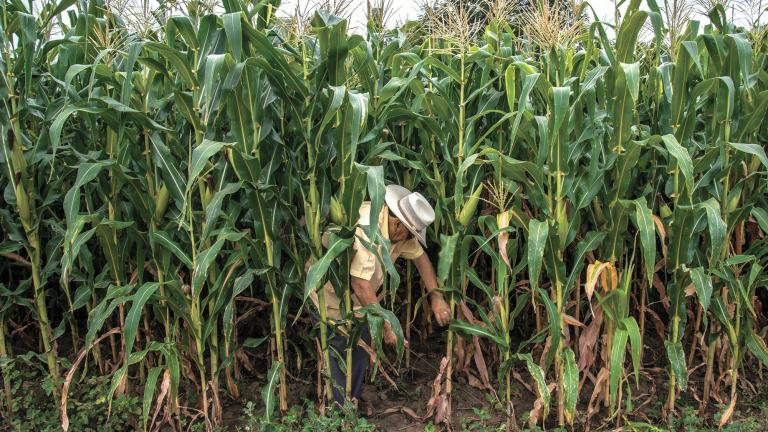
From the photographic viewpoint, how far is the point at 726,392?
4230 millimetres

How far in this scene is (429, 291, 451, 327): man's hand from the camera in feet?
12.6

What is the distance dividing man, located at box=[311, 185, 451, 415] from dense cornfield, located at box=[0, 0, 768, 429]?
8cm

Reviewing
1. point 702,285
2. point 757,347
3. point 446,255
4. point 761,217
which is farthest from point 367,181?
point 757,347

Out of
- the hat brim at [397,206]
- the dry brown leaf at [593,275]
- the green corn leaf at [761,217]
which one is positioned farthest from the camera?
the green corn leaf at [761,217]

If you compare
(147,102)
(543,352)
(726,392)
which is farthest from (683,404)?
(147,102)

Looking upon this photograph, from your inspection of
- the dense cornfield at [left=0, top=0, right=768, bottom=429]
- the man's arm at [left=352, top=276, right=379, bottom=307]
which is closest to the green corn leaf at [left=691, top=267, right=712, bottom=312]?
the dense cornfield at [left=0, top=0, right=768, bottom=429]

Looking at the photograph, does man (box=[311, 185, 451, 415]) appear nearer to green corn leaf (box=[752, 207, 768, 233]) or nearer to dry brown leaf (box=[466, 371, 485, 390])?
dry brown leaf (box=[466, 371, 485, 390])

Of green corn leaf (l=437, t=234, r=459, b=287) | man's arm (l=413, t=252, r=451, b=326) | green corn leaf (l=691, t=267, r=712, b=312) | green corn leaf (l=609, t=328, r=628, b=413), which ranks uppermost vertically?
green corn leaf (l=437, t=234, r=459, b=287)

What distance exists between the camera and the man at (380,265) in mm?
3543

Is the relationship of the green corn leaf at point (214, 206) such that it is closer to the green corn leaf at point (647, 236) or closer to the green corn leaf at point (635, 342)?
the green corn leaf at point (647, 236)

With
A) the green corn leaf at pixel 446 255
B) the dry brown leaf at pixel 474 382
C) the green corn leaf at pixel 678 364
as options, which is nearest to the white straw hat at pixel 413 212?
the green corn leaf at pixel 446 255

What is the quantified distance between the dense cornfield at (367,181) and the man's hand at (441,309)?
0.05 metres

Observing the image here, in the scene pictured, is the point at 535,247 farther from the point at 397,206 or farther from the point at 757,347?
the point at 757,347

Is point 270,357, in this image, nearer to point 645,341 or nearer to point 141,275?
point 141,275
